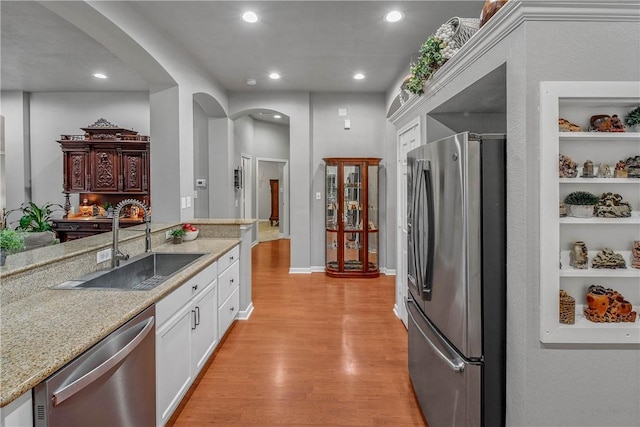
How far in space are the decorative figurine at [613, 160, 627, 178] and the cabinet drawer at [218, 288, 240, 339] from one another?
2.75 meters

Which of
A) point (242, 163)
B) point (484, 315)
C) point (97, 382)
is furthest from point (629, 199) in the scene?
point (242, 163)

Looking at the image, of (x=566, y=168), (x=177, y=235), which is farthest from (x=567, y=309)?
(x=177, y=235)

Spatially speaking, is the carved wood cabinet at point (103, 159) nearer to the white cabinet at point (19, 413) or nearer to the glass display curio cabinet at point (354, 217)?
the glass display curio cabinet at point (354, 217)

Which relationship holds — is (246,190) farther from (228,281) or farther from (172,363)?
(172,363)

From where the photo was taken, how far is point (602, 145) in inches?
56.9

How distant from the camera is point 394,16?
10.6ft

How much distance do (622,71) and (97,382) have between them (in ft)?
7.82

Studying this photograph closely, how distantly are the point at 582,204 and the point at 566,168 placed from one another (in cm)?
16

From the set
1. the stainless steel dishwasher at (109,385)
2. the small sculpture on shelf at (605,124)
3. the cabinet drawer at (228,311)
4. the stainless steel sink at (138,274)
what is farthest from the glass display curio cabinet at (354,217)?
the small sculpture on shelf at (605,124)

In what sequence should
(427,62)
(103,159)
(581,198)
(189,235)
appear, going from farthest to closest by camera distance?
(103,159)
(189,235)
(427,62)
(581,198)

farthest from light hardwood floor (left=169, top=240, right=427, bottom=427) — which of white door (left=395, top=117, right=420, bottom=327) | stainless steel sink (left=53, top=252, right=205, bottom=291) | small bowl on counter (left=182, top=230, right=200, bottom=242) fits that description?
small bowl on counter (left=182, top=230, right=200, bottom=242)

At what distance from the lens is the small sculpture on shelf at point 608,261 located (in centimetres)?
143

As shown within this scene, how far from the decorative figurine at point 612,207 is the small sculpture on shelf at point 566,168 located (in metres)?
0.17

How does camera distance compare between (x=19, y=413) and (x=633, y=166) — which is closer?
(x=19, y=413)
